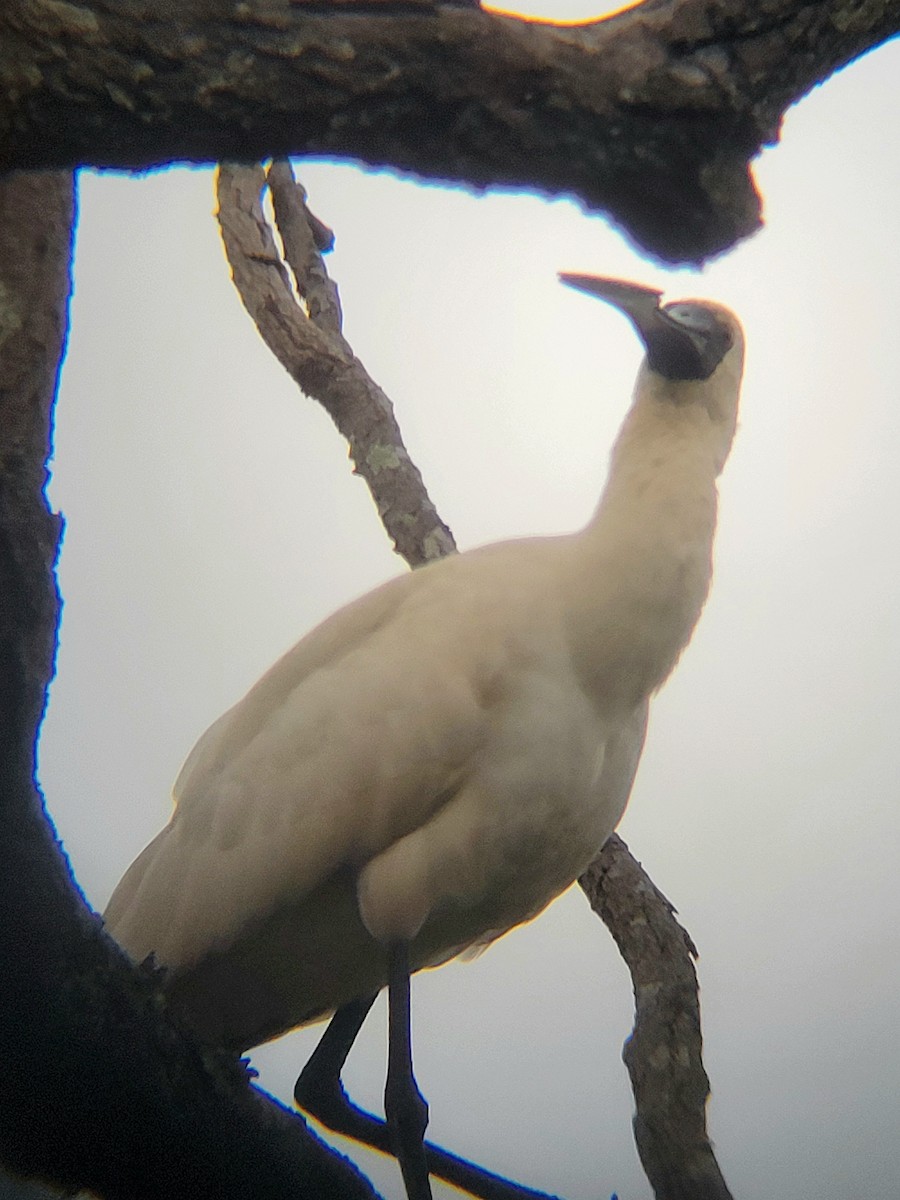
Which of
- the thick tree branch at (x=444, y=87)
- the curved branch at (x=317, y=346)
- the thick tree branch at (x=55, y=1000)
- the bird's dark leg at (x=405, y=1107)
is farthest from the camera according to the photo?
the curved branch at (x=317, y=346)

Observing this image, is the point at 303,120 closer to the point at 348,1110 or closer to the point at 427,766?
the point at 427,766

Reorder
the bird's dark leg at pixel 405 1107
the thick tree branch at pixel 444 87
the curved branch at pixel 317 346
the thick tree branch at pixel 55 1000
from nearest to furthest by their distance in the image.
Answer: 1. the thick tree branch at pixel 444 87
2. the thick tree branch at pixel 55 1000
3. the bird's dark leg at pixel 405 1107
4. the curved branch at pixel 317 346

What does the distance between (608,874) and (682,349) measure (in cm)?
118

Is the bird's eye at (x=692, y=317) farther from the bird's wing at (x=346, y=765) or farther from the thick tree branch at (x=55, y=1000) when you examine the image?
the thick tree branch at (x=55, y=1000)

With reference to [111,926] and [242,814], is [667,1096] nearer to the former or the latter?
[242,814]

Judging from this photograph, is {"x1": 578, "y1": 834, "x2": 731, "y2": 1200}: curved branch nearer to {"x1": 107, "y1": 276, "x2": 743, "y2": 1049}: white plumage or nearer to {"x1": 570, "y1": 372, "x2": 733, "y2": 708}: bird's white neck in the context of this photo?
{"x1": 107, "y1": 276, "x2": 743, "y2": 1049}: white plumage

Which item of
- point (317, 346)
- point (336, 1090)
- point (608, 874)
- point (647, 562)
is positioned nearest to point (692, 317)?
point (647, 562)

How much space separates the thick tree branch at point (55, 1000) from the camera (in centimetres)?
145

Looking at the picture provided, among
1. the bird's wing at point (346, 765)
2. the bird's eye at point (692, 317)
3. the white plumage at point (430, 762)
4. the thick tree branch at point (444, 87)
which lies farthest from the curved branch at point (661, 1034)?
the thick tree branch at point (444, 87)

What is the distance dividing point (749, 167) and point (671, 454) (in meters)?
1.28

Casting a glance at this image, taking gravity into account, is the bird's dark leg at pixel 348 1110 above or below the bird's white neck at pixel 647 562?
below

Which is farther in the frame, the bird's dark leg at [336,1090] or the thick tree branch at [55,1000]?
the bird's dark leg at [336,1090]

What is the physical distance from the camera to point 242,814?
260 cm

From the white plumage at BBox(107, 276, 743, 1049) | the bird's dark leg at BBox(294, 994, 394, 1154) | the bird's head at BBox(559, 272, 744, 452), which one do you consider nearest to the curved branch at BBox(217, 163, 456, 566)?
the white plumage at BBox(107, 276, 743, 1049)
